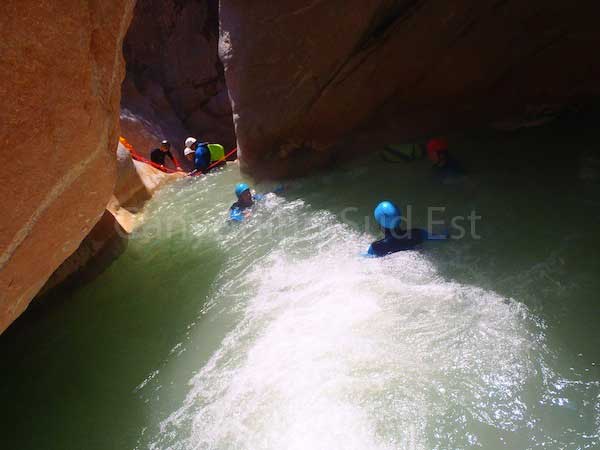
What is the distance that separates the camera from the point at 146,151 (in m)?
12.3

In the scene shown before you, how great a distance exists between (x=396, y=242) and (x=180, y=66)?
11.4m

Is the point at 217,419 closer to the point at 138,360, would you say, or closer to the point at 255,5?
the point at 138,360

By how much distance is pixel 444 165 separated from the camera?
685cm

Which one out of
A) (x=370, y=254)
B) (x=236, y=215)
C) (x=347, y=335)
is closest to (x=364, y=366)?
(x=347, y=335)

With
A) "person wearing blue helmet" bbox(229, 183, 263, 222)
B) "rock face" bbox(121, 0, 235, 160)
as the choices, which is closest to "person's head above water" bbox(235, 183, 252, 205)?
"person wearing blue helmet" bbox(229, 183, 263, 222)

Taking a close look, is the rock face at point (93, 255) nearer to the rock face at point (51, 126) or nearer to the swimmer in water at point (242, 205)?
the swimmer in water at point (242, 205)

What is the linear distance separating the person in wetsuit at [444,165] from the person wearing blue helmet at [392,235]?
168 cm

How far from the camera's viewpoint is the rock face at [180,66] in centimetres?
1402

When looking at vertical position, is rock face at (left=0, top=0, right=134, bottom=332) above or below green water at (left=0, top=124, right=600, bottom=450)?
above

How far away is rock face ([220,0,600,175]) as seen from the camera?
725 cm

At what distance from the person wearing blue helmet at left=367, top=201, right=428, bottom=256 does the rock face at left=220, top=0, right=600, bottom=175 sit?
3.32 metres

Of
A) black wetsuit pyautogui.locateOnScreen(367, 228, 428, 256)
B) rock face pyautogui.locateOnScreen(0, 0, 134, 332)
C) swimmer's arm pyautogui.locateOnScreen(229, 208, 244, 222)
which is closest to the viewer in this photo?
rock face pyautogui.locateOnScreen(0, 0, 134, 332)

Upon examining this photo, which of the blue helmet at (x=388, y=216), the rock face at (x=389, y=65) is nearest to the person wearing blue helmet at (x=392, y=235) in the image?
the blue helmet at (x=388, y=216)

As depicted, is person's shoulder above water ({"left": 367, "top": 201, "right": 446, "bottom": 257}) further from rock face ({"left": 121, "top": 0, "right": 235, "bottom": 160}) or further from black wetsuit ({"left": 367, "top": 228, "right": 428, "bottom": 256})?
rock face ({"left": 121, "top": 0, "right": 235, "bottom": 160})
